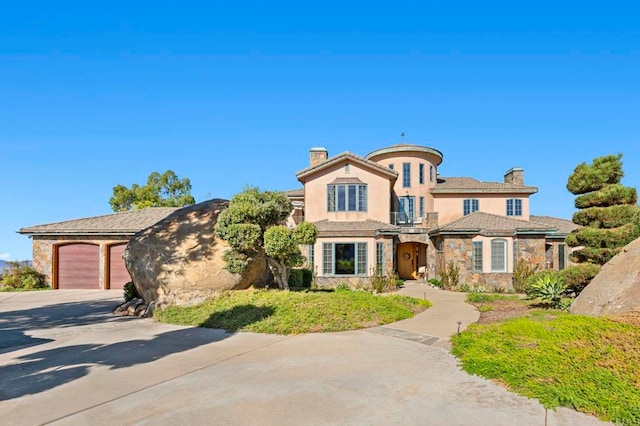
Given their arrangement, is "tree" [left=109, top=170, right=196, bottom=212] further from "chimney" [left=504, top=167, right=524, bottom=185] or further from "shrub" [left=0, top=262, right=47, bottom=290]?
"chimney" [left=504, top=167, right=524, bottom=185]

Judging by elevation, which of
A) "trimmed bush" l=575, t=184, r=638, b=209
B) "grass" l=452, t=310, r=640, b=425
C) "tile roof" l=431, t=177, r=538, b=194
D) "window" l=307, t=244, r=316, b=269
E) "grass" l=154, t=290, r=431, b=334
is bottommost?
"grass" l=154, t=290, r=431, b=334

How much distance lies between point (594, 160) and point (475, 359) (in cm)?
1058

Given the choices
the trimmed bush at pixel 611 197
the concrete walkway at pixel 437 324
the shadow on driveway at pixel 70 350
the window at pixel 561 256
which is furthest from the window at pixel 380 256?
the window at pixel 561 256

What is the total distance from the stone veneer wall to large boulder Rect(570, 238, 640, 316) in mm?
23312

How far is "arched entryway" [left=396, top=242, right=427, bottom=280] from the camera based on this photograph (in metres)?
26.9

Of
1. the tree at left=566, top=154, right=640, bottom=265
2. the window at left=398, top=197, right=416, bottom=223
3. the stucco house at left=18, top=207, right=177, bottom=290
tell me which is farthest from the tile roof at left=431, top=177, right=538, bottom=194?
the stucco house at left=18, top=207, right=177, bottom=290

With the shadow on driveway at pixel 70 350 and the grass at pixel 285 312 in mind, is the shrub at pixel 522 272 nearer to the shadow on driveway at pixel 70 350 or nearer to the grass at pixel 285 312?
the grass at pixel 285 312

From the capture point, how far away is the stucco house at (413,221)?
20.7m

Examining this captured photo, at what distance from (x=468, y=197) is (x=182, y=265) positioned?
2251 cm

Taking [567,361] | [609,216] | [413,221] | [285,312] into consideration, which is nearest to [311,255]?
[413,221]

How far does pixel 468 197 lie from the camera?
2752 centimetres

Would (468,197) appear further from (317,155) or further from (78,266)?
(78,266)

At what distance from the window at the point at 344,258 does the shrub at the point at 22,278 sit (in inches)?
689

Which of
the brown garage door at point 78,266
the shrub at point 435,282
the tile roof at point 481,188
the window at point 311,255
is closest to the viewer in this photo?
the shrub at point 435,282
